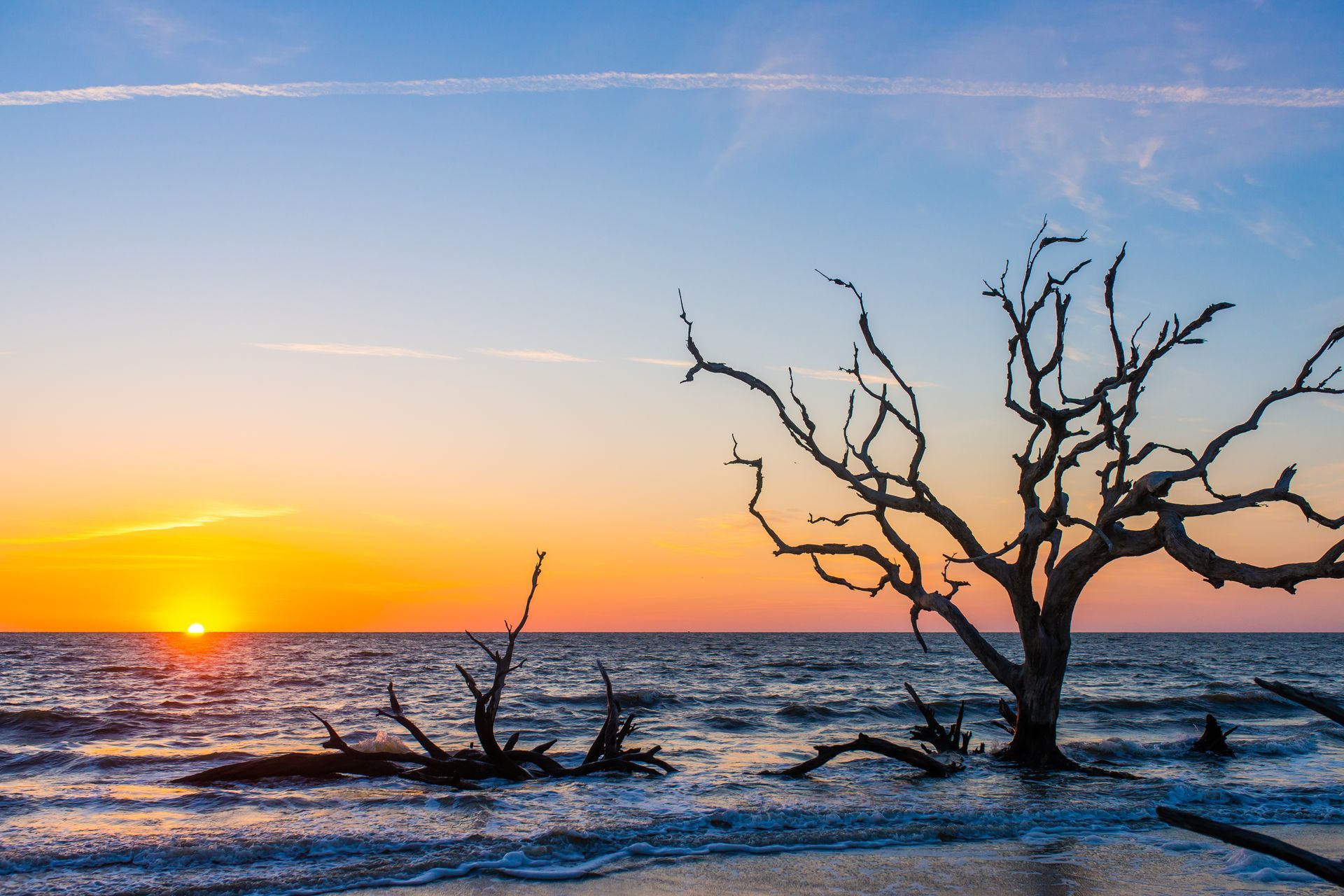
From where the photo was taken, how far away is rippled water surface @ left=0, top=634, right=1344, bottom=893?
1007 cm

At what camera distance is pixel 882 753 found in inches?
568

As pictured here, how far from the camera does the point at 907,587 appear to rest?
14.0m

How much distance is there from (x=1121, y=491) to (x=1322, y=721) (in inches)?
760

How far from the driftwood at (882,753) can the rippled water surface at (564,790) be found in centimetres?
30

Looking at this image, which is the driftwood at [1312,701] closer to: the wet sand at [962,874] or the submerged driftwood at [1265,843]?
the submerged driftwood at [1265,843]

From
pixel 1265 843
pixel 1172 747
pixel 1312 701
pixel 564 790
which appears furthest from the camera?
pixel 1172 747

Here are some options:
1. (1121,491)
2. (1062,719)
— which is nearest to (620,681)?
(1062,719)

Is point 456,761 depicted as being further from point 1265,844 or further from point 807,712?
point 807,712

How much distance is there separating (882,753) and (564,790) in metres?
4.79

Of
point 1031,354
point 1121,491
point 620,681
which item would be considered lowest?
point 620,681

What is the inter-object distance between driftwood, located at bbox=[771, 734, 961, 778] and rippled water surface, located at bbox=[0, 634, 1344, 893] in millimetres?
305

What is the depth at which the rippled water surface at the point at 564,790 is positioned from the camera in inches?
396

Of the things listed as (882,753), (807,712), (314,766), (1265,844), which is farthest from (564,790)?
(807,712)

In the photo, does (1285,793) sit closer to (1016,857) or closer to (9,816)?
(1016,857)
